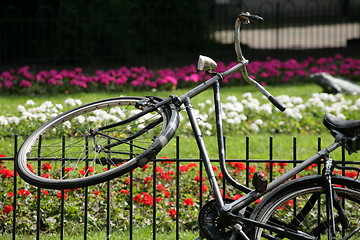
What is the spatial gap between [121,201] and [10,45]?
387 inches

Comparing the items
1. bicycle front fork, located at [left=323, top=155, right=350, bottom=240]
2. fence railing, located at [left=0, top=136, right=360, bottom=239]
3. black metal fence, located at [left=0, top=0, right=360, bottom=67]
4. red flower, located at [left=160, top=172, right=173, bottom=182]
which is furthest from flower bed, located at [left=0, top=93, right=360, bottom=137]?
black metal fence, located at [left=0, top=0, right=360, bottom=67]

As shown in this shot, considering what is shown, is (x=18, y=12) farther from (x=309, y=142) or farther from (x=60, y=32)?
(x=309, y=142)

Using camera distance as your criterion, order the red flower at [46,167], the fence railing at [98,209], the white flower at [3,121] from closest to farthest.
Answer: the fence railing at [98,209] < the red flower at [46,167] < the white flower at [3,121]

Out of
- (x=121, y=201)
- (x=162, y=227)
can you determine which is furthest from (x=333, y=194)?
(x=121, y=201)

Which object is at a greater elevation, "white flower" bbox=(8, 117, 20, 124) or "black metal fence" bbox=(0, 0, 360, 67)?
"black metal fence" bbox=(0, 0, 360, 67)

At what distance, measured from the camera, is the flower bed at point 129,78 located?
10086mm

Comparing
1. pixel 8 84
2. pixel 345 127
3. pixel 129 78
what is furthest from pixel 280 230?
pixel 129 78

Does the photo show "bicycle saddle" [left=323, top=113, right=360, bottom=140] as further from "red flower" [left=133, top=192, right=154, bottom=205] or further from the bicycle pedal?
"red flower" [left=133, top=192, right=154, bottom=205]

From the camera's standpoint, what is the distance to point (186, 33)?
573 inches

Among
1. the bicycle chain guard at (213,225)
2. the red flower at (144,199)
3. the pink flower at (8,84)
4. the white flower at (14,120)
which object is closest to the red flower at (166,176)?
the red flower at (144,199)

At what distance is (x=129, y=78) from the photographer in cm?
1064

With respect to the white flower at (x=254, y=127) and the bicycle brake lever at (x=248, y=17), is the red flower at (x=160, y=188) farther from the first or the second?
the white flower at (x=254, y=127)

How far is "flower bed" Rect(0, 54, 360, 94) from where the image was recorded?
397 inches

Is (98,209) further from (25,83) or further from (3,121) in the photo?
(25,83)
